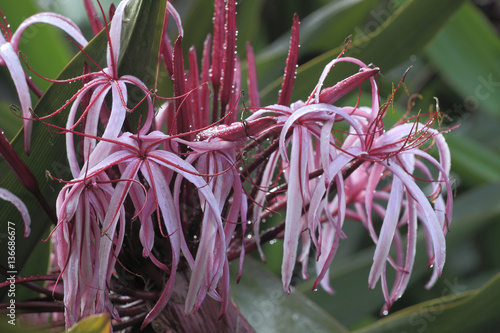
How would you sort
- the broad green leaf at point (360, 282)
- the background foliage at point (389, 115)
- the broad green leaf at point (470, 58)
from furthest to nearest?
the broad green leaf at point (470, 58) < the broad green leaf at point (360, 282) < the background foliage at point (389, 115)

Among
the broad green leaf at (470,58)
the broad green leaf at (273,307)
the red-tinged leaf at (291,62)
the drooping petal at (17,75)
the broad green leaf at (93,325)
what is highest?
Answer: the drooping petal at (17,75)

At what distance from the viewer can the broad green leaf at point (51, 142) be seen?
0.35 metres

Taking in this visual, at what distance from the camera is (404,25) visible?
526mm

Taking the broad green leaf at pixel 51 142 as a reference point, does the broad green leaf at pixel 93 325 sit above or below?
below

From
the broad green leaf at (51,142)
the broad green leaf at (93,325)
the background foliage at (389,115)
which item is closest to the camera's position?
the broad green leaf at (93,325)

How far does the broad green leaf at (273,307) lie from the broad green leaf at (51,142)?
0.22 m

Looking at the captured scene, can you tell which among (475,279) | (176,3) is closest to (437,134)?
(475,279)

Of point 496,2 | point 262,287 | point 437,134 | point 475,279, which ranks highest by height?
point 437,134

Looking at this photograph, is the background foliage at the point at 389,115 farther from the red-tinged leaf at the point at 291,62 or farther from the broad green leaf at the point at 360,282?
the red-tinged leaf at the point at 291,62

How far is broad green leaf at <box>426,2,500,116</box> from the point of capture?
38.0 inches

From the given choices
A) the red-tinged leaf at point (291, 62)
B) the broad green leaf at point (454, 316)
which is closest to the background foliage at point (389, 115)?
the broad green leaf at point (454, 316)

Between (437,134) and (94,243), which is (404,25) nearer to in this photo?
(437,134)

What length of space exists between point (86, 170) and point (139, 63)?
85mm

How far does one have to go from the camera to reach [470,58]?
1001 mm
